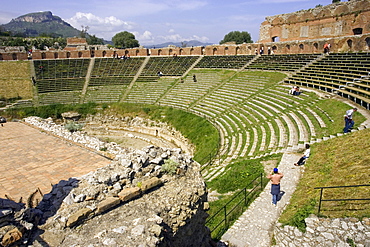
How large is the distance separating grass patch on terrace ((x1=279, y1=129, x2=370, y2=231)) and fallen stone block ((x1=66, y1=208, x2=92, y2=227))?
469 cm

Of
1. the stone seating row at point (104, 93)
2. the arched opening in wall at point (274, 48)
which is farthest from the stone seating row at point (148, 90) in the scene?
the arched opening in wall at point (274, 48)

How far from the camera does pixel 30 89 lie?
96.2ft

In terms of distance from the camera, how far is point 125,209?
504cm

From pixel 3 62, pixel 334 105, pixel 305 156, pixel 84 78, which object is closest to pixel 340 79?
pixel 334 105

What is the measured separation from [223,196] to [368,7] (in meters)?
29.5

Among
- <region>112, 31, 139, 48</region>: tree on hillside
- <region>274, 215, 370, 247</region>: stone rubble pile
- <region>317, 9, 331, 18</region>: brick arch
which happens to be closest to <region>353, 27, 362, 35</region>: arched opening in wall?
<region>317, 9, 331, 18</region>: brick arch

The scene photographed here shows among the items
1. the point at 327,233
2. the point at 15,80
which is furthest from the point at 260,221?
the point at 15,80

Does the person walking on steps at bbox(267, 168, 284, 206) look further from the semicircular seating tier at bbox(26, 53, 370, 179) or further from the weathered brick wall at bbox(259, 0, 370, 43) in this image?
the weathered brick wall at bbox(259, 0, 370, 43)

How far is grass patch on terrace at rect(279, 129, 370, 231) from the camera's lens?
19.5 feet

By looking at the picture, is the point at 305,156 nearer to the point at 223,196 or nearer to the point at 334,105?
the point at 223,196

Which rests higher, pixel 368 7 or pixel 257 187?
pixel 368 7

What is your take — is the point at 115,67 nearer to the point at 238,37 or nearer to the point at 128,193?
the point at 128,193

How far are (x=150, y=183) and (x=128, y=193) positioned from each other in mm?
581

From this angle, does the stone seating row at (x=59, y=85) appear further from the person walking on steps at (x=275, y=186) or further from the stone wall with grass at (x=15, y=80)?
the person walking on steps at (x=275, y=186)
